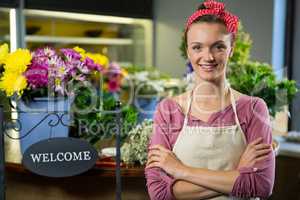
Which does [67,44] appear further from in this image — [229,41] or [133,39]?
[229,41]

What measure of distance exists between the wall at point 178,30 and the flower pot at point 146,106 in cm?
49

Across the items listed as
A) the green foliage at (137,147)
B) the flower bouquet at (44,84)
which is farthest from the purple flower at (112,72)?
the green foliage at (137,147)

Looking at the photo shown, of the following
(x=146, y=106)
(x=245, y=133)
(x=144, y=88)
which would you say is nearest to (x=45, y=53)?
(x=245, y=133)

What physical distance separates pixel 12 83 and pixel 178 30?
240 cm

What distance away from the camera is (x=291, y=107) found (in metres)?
2.15

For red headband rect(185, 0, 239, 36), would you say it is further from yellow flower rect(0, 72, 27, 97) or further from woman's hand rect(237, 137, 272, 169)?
yellow flower rect(0, 72, 27, 97)

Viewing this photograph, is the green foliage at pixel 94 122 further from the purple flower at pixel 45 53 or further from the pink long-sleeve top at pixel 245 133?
the pink long-sleeve top at pixel 245 133

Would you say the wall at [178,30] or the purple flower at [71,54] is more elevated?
the wall at [178,30]

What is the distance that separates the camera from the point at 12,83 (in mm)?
1416

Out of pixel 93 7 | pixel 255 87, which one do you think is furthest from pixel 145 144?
pixel 93 7

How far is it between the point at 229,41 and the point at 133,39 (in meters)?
3.31

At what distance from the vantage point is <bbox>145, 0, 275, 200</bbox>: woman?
3.58ft

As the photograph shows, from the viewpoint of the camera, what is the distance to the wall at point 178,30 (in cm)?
293

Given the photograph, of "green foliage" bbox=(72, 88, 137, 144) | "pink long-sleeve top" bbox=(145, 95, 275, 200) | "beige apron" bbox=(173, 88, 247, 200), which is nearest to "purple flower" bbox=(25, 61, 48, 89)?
"green foliage" bbox=(72, 88, 137, 144)
